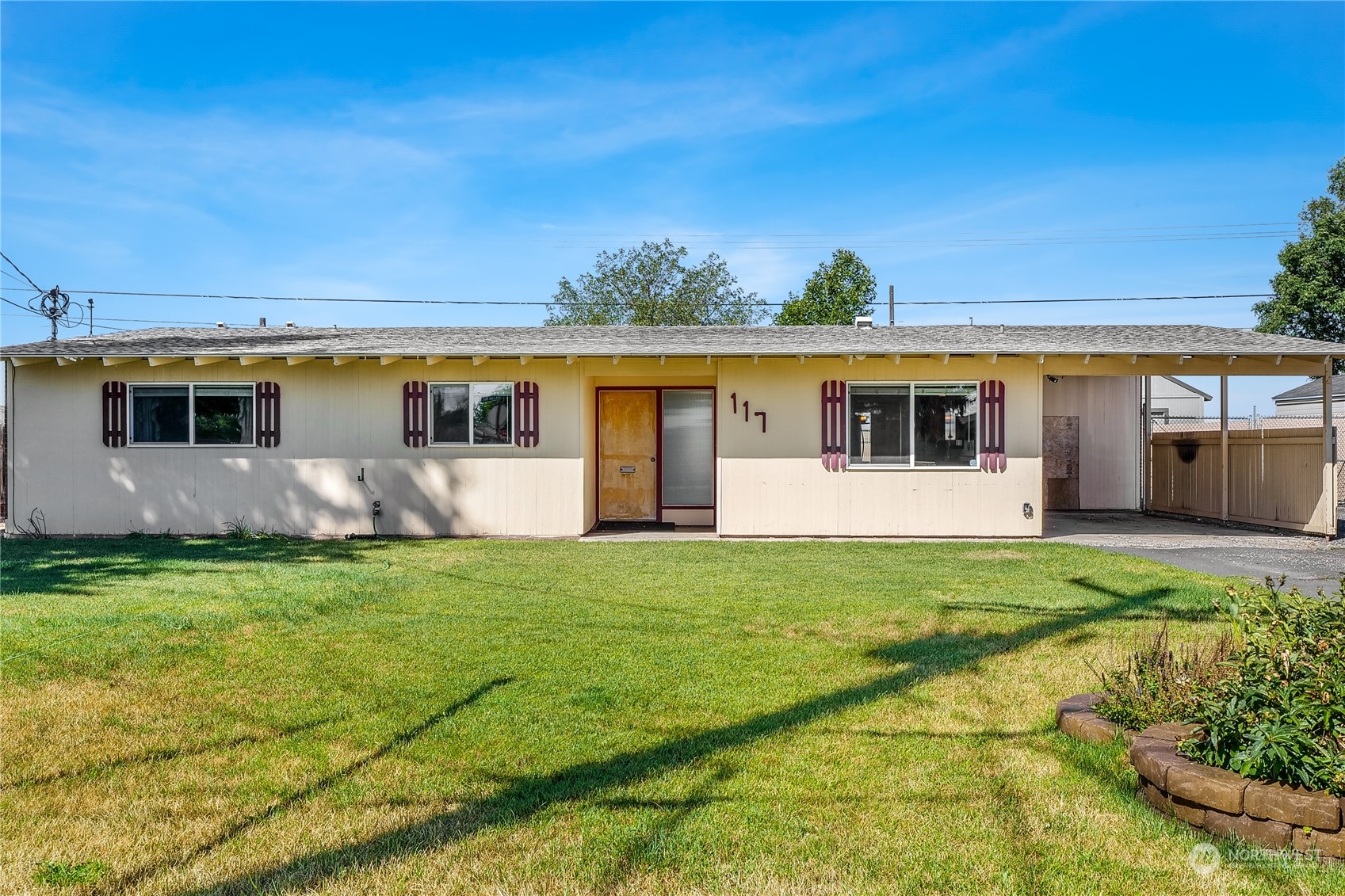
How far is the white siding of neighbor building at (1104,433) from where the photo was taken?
49.8 feet

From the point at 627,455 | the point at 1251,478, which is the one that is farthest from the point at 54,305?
the point at 1251,478

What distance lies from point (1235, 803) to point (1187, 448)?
13.5 meters

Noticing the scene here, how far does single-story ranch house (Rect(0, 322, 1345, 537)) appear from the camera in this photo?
36.8ft

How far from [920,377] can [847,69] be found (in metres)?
7.44

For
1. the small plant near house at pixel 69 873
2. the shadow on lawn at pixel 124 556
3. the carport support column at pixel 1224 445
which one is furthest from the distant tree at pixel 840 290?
the small plant near house at pixel 69 873

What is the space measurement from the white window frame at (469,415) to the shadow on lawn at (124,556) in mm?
1676

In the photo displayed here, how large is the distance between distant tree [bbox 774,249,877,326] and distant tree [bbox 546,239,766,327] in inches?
329

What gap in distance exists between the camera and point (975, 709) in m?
4.12

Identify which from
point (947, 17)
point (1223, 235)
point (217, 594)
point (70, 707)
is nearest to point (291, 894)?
point (70, 707)

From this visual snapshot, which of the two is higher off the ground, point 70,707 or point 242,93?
point 242,93

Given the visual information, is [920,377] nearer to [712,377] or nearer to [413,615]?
[712,377]

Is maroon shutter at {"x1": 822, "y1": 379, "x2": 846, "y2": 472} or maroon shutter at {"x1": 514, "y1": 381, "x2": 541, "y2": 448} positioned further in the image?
maroon shutter at {"x1": 514, "y1": 381, "x2": 541, "y2": 448}

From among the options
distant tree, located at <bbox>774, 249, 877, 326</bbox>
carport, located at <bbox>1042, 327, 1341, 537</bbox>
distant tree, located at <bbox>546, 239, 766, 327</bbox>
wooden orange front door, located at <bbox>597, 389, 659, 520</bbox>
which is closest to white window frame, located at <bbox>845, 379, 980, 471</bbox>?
carport, located at <bbox>1042, 327, 1341, 537</bbox>

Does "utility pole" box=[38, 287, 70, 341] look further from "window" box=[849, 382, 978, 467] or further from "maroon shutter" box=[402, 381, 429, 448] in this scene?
"window" box=[849, 382, 978, 467]
